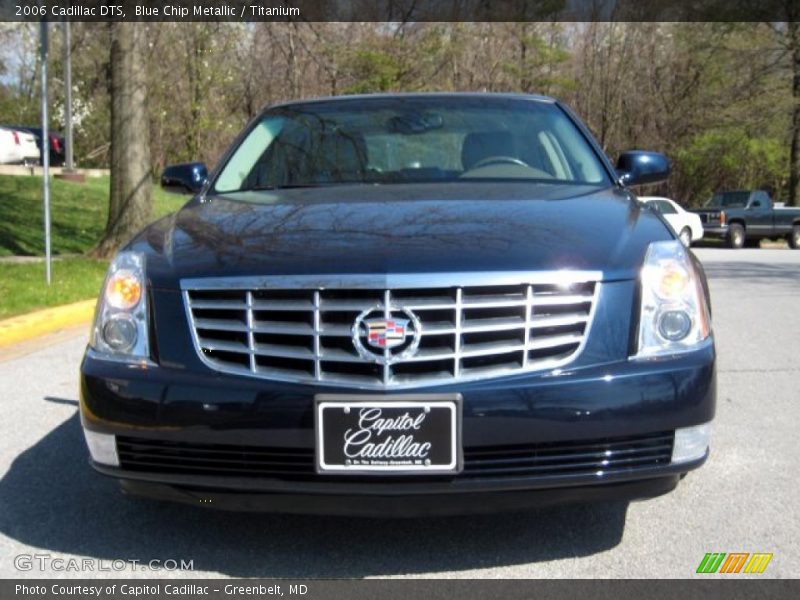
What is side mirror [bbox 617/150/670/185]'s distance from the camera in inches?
187

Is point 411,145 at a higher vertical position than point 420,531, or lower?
higher

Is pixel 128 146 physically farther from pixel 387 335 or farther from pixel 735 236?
pixel 735 236

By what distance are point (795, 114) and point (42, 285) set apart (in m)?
27.9

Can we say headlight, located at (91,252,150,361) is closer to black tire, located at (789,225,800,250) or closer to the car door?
the car door

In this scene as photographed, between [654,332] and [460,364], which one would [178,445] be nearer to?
[460,364]

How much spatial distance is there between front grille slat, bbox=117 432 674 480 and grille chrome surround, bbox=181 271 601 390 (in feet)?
0.74

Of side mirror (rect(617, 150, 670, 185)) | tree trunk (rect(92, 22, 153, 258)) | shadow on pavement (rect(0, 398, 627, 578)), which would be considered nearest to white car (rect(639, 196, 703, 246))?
tree trunk (rect(92, 22, 153, 258))

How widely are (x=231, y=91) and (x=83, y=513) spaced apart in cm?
2966

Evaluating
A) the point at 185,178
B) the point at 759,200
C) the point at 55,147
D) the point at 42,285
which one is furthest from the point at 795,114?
the point at 185,178

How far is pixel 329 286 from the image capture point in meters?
2.84

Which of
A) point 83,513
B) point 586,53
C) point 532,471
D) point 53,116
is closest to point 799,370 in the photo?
point 532,471

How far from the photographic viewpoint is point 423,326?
2811 millimetres
